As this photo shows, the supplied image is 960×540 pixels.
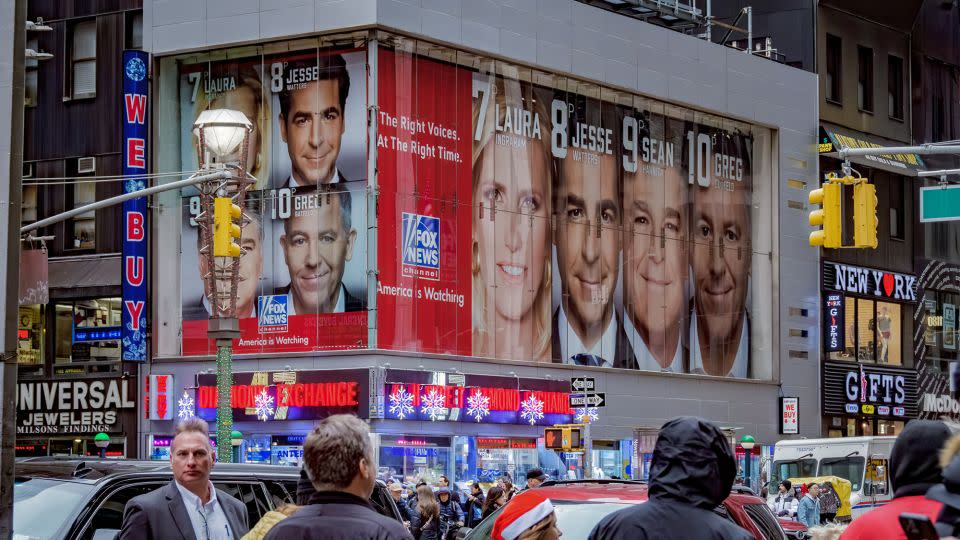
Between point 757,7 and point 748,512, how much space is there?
46.1 meters

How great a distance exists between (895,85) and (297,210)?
2677 centimetres

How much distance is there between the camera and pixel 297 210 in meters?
41.9

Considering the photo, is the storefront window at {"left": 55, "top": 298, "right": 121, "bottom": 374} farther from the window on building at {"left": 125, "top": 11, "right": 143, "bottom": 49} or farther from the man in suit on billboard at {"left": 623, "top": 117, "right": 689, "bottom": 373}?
the man in suit on billboard at {"left": 623, "top": 117, "right": 689, "bottom": 373}

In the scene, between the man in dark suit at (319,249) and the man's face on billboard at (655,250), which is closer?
the man in dark suit at (319,249)

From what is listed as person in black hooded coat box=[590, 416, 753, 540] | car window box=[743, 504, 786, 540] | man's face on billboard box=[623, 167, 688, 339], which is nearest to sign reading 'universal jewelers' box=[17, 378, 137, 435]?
man's face on billboard box=[623, 167, 688, 339]

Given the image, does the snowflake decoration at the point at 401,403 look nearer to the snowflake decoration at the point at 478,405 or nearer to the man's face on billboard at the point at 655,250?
the snowflake decoration at the point at 478,405

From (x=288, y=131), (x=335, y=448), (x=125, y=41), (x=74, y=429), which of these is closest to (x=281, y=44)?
(x=288, y=131)

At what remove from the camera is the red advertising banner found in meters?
40.9

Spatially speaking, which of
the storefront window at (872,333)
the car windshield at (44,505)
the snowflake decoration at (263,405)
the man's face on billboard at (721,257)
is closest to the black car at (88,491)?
the car windshield at (44,505)

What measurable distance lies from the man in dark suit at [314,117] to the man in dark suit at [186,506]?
32995 mm

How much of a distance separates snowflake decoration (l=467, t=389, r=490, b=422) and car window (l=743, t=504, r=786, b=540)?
96.8ft

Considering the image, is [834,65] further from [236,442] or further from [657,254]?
[236,442]

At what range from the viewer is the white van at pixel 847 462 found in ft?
129

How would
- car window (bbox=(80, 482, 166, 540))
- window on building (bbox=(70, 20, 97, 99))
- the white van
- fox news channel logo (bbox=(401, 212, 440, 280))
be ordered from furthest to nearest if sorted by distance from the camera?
window on building (bbox=(70, 20, 97, 99))
fox news channel logo (bbox=(401, 212, 440, 280))
the white van
car window (bbox=(80, 482, 166, 540))
